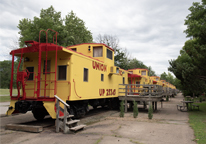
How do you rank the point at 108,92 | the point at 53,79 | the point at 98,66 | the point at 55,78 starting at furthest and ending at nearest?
the point at 108,92 → the point at 98,66 → the point at 53,79 → the point at 55,78

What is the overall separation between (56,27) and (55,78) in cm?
1239

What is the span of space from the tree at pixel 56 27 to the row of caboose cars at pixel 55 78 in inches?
299

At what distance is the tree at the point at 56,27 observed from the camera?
18.1m

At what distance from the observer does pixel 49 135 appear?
6.57 m

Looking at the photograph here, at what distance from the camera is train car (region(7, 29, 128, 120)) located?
7688 millimetres

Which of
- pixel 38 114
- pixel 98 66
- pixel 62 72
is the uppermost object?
pixel 98 66

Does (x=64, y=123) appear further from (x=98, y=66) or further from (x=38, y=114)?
(x=98, y=66)

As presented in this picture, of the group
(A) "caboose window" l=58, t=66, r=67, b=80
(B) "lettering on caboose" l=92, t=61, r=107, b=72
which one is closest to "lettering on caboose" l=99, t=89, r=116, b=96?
(B) "lettering on caboose" l=92, t=61, r=107, b=72

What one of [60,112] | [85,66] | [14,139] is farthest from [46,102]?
[85,66]

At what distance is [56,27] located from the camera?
18.5 metres

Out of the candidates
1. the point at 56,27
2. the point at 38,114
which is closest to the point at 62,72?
the point at 38,114

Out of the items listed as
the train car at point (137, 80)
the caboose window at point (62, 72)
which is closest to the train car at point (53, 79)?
the caboose window at point (62, 72)

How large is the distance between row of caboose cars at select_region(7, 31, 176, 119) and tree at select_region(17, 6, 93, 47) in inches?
299

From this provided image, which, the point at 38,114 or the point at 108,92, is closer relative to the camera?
the point at 38,114
